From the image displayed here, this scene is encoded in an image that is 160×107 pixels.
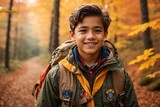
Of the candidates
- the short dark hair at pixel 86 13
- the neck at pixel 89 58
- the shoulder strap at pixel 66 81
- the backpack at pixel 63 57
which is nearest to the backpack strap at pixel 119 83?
the backpack at pixel 63 57

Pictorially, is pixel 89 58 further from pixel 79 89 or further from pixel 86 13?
pixel 86 13

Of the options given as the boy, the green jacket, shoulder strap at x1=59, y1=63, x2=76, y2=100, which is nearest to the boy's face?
the boy

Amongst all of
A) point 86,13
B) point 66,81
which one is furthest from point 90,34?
point 66,81

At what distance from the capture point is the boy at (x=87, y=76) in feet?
8.11

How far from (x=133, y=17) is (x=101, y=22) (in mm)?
14894

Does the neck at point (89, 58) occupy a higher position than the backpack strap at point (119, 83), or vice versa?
the neck at point (89, 58)

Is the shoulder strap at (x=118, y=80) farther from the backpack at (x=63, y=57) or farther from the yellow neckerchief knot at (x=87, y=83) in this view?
the yellow neckerchief knot at (x=87, y=83)

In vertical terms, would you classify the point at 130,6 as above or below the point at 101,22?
above

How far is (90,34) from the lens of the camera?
2.53 metres

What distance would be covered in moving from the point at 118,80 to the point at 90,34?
2.11ft

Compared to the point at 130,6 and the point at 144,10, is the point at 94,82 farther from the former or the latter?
the point at 130,6

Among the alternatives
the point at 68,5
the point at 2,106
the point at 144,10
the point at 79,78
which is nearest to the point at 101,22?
the point at 79,78

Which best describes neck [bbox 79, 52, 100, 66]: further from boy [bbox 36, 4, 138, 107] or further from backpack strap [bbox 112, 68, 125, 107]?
backpack strap [bbox 112, 68, 125, 107]

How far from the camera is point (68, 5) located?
12.0 metres
